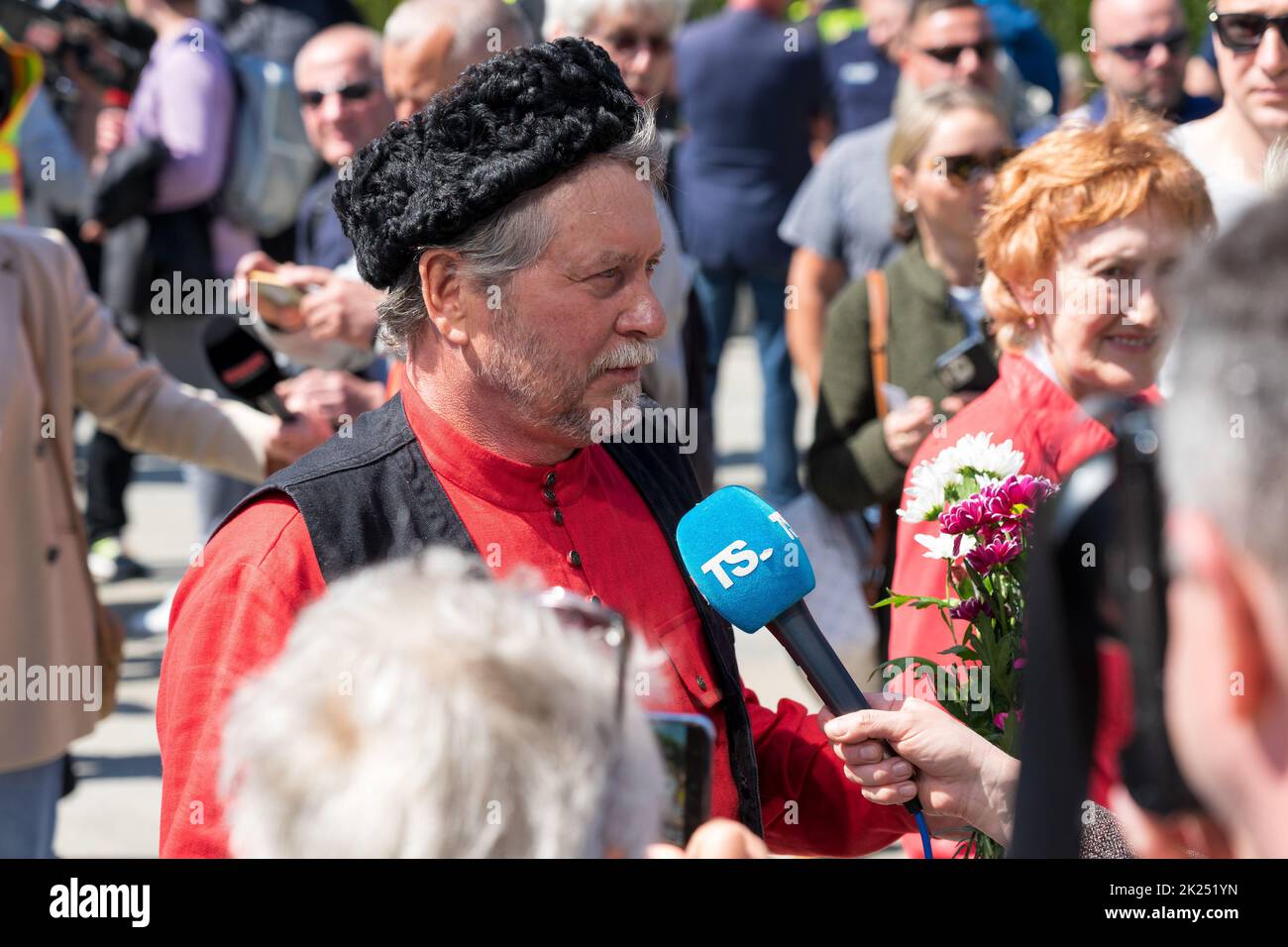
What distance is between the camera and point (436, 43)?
416 cm

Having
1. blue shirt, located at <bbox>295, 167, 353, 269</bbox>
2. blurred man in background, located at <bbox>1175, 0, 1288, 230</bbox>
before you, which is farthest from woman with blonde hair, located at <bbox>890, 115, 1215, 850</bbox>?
blue shirt, located at <bbox>295, 167, 353, 269</bbox>

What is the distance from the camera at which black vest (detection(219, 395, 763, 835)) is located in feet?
7.38

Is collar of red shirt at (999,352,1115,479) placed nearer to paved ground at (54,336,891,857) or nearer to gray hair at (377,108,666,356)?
gray hair at (377,108,666,356)

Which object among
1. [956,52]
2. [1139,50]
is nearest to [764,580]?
[1139,50]

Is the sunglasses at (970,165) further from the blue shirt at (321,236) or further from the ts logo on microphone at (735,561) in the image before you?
the ts logo on microphone at (735,561)

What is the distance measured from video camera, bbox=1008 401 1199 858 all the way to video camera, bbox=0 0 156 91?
7.00 metres

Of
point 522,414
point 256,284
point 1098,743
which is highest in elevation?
point 256,284

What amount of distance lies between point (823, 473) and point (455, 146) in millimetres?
2144

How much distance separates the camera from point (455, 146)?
238 centimetres

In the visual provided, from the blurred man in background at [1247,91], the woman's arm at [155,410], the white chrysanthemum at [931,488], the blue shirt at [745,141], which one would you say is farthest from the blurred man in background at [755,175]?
the white chrysanthemum at [931,488]
